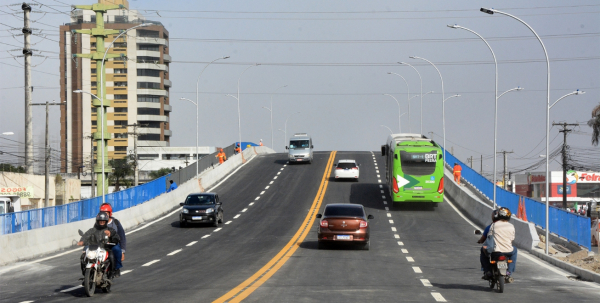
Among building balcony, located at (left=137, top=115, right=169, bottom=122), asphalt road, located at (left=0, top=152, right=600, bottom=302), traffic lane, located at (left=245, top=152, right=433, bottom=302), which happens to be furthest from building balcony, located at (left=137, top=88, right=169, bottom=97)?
traffic lane, located at (left=245, top=152, right=433, bottom=302)

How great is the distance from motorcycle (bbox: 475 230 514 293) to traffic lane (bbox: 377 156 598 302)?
25 centimetres

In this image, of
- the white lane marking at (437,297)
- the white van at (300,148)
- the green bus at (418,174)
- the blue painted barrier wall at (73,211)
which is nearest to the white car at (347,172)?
the white van at (300,148)

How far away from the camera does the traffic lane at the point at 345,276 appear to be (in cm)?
1337

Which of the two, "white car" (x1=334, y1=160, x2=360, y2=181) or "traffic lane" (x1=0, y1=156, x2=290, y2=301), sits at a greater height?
"white car" (x1=334, y1=160, x2=360, y2=181)

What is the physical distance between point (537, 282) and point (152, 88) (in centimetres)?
13833

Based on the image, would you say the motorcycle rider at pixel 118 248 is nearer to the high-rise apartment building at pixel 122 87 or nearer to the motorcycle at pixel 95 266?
the motorcycle at pixel 95 266

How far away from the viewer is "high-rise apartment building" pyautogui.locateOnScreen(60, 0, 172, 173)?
14738 centimetres

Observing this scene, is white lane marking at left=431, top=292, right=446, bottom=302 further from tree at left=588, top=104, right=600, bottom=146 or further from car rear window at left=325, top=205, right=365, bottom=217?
tree at left=588, top=104, right=600, bottom=146

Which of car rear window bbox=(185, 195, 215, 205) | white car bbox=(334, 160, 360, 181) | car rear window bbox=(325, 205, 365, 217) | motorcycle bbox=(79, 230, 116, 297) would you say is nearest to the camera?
motorcycle bbox=(79, 230, 116, 297)

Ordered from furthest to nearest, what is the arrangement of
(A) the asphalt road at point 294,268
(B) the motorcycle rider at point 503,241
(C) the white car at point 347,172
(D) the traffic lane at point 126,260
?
1. (C) the white car at point 347,172
2. (D) the traffic lane at point 126,260
3. (B) the motorcycle rider at point 503,241
4. (A) the asphalt road at point 294,268

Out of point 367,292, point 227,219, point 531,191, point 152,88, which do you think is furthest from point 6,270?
point 152,88

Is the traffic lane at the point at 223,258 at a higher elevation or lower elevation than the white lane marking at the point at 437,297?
lower

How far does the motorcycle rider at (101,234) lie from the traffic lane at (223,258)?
0.84 metres

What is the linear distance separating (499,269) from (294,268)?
6.43 metres
